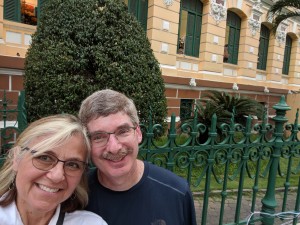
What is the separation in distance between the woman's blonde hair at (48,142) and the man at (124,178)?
0.10 metres

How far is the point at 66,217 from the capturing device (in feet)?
5.19

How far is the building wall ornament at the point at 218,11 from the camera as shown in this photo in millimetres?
11531

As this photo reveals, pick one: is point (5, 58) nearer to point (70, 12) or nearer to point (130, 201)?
point (70, 12)

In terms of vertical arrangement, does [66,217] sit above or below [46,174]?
below

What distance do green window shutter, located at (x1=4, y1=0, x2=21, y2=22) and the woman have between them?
7.30 meters

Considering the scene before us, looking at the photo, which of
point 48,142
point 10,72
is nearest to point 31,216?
point 48,142

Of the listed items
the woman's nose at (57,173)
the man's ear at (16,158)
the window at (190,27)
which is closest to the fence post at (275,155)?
the woman's nose at (57,173)

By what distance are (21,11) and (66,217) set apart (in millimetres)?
7734

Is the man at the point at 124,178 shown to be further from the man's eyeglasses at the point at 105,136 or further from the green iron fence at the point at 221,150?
the green iron fence at the point at 221,150

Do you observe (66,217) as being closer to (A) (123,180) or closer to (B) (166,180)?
(A) (123,180)

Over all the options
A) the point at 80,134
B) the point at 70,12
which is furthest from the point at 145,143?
the point at 70,12

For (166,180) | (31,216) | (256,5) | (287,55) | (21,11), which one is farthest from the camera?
(287,55)

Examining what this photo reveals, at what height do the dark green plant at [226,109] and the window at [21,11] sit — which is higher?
the window at [21,11]

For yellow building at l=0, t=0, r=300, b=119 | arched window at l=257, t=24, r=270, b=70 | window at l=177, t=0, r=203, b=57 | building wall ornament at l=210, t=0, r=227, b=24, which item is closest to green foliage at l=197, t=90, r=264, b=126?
yellow building at l=0, t=0, r=300, b=119
